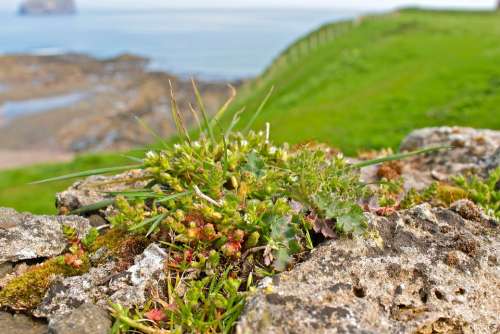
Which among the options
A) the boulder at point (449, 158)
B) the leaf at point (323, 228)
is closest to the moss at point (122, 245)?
the leaf at point (323, 228)

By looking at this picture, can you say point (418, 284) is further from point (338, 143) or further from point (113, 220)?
point (338, 143)

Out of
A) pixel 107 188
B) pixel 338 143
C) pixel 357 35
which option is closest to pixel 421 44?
pixel 357 35

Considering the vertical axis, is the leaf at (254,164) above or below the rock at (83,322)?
above

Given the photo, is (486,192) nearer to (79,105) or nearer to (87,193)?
(87,193)

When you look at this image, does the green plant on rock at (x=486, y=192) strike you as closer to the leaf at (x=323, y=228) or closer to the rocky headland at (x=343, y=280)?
the rocky headland at (x=343, y=280)

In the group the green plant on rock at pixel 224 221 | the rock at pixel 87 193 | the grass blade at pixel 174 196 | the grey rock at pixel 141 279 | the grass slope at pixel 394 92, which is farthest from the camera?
the grass slope at pixel 394 92

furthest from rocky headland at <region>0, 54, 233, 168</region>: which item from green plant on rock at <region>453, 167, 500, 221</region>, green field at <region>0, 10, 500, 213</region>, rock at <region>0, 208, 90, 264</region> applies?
green plant on rock at <region>453, 167, 500, 221</region>

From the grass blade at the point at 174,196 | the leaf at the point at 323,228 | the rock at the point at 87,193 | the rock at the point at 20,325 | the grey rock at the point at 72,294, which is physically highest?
the grass blade at the point at 174,196

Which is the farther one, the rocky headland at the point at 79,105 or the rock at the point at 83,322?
the rocky headland at the point at 79,105
